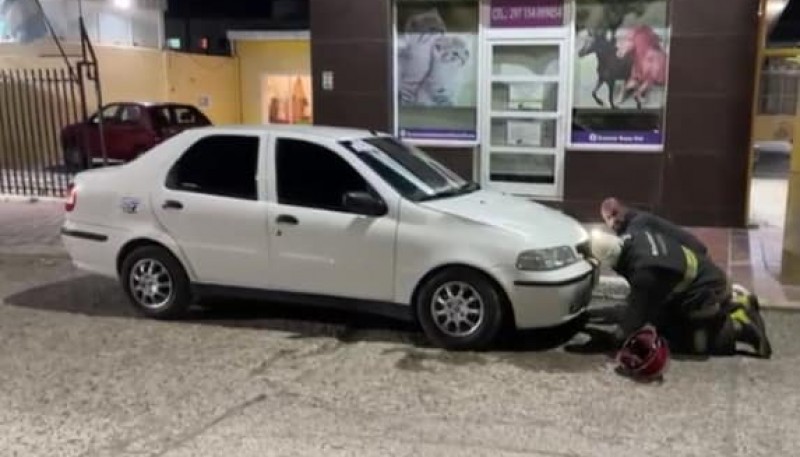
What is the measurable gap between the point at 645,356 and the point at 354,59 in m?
7.66

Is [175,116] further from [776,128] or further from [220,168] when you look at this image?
[776,128]

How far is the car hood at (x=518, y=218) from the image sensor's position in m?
5.84

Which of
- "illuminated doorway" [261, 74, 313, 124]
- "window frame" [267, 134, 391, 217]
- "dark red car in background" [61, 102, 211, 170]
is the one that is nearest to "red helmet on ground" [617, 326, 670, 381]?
"window frame" [267, 134, 391, 217]

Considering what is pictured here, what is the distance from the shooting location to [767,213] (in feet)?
39.9

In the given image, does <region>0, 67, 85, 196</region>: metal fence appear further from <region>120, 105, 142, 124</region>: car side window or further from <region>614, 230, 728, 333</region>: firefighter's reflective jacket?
<region>614, 230, 728, 333</region>: firefighter's reflective jacket

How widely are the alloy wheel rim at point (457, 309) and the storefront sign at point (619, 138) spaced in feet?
19.5

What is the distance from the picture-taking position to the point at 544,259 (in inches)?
226

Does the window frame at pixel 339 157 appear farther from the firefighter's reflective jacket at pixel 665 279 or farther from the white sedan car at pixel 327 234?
the firefighter's reflective jacket at pixel 665 279

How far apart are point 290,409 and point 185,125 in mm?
13992

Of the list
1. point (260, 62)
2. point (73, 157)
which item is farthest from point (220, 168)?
point (260, 62)

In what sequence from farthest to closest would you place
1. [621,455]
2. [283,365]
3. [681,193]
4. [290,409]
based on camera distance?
[681,193] → [283,365] → [290,409] → [621,455]

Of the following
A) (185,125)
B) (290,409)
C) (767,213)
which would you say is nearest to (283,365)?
(290,409)

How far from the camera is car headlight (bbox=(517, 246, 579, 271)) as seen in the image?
5.69 meters

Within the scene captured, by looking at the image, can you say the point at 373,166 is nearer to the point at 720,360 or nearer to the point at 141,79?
the point at 720,360
